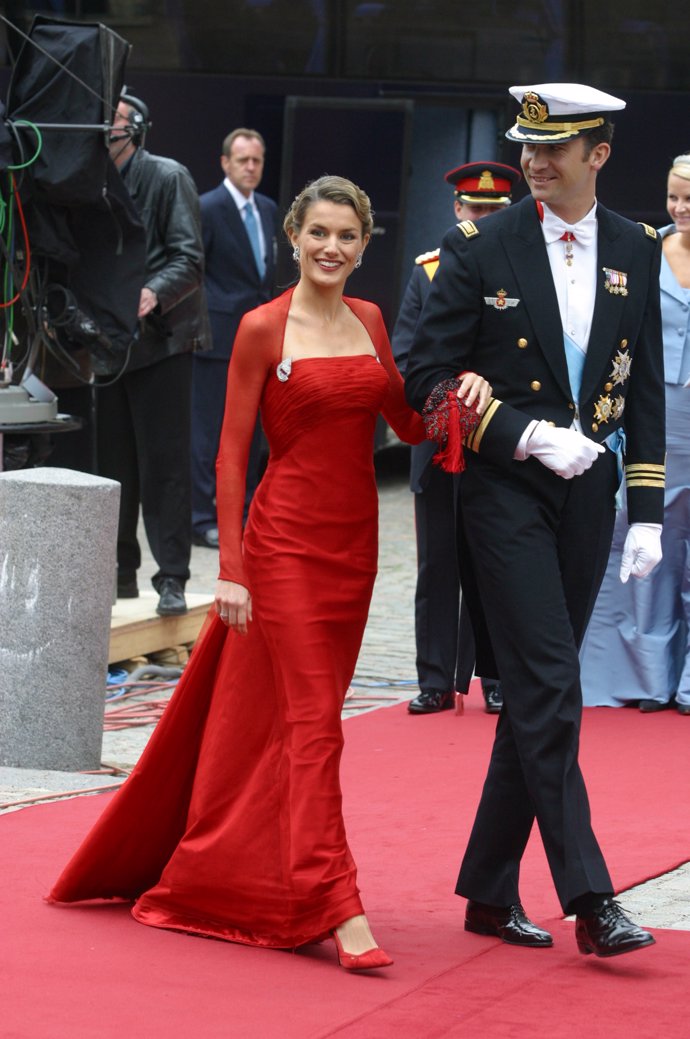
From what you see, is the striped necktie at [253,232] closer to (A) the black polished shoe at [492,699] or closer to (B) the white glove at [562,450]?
(A) the black polished shoe at [492,699]

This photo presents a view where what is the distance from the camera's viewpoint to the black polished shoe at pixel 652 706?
8195mm

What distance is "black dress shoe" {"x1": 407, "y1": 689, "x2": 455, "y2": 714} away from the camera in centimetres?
805

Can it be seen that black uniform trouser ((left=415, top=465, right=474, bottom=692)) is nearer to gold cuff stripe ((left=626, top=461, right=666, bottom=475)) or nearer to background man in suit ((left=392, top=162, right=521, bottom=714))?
background man in suit ((left=392, top=162, right=521, bottom=714))

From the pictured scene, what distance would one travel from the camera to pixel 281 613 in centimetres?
481

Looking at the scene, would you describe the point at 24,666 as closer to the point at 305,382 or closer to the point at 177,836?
the point at 177,836

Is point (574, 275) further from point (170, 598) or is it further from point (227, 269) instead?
point (227, 269)

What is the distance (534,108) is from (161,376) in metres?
4.60

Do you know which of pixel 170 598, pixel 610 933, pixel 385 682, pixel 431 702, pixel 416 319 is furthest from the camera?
pixel 170 598

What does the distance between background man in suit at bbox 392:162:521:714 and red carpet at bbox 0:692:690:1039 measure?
170 cm

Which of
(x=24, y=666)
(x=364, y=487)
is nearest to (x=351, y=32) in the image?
(x=24, y=666)

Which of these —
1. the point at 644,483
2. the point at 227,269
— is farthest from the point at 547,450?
the point at 227,269

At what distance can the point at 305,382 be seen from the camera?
483 centimetres

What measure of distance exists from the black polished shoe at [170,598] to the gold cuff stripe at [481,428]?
14.7 feet

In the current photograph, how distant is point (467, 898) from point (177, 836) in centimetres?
73
